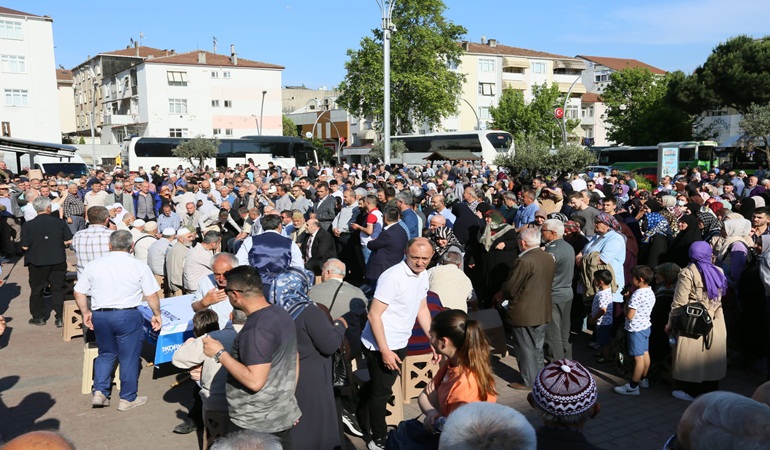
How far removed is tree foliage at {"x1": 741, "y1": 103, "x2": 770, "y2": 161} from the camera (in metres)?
37.6

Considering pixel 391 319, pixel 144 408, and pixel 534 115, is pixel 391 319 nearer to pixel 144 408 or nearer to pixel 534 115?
pixel 144 408

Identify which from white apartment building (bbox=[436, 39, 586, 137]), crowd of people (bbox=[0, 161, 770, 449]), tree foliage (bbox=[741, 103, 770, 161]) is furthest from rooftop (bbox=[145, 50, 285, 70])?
crowd of people (bbox=[0, 161, 770, 449])

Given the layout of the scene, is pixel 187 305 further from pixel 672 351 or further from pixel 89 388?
pixel 672 351

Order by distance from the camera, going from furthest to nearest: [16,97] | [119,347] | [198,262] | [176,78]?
[176,78] → [16,97] → [198,262] → [119,347]

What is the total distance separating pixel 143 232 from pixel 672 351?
6994mm

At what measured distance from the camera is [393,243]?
7973mm

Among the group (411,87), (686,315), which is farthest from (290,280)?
(411,87)

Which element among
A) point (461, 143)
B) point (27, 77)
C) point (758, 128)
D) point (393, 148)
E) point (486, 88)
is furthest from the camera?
point (486, 88)

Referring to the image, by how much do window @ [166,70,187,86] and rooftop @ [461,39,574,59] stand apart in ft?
103

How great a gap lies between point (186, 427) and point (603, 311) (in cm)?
471

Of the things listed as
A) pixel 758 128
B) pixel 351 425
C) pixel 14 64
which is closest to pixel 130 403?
pixel 351 425

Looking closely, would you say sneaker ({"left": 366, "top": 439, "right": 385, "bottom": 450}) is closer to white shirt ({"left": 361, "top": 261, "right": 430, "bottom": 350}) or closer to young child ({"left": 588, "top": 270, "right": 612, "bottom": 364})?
white shirt ({"left": 361, "top": 261, "right": 430, "bottom": 350})

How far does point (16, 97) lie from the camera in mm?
54438

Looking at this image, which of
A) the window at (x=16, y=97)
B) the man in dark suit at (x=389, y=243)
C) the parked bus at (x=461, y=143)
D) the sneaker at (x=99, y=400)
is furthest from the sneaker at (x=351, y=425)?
the window at (x=16, y=97)
